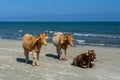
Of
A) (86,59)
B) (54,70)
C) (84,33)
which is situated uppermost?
(86,59)

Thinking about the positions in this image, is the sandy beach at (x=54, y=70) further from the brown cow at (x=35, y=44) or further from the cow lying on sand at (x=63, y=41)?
the cow lying on sand at (x=63, y=41)

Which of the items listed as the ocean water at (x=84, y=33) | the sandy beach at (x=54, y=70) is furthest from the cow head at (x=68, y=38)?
the ocean water at (x=84, y=33)

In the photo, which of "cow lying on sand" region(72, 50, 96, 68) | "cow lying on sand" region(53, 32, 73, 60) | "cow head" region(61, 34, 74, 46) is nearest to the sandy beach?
"cow lying on sand" region(72, 50, 96, 68)

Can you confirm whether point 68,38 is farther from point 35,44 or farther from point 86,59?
point 35,44

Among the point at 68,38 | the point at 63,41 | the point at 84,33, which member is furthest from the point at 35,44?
the point at 84,33

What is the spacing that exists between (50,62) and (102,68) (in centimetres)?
269

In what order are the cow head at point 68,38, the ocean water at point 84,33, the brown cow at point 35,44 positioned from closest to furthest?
the brown cow at point 35,44, the cow head at point 68,38, the ocean water at point 84,33

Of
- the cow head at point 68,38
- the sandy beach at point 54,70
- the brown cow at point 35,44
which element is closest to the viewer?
the sandy beach at point 54,70

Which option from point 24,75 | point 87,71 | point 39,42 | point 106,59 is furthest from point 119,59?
point 24,75

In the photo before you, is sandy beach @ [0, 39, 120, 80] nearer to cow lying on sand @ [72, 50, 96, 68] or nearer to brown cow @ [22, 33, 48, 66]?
cow lying on sand @ [72, 50, 96, 68]

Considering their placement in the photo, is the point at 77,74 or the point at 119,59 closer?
the point at 77,74

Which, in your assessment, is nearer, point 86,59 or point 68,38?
point 86,59

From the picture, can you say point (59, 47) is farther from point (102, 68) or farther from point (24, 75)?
point (24, 75)

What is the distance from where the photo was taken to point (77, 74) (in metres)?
12.9
